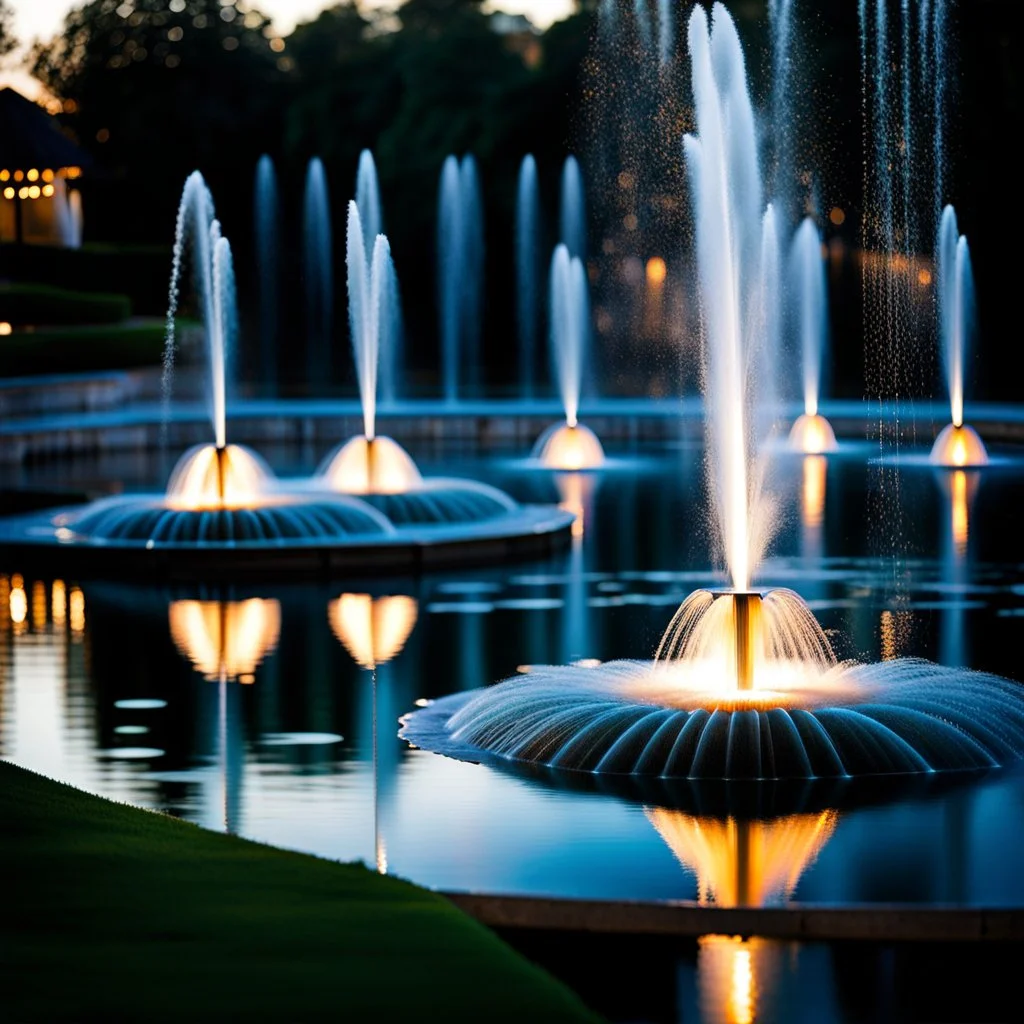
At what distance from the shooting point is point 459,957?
7.99 m

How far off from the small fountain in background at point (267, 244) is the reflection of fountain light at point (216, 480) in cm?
3843

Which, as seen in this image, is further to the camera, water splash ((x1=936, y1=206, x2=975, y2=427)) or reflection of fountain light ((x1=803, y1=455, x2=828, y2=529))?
water splash ((x1=936, y1=206, x2=975, y2=427))

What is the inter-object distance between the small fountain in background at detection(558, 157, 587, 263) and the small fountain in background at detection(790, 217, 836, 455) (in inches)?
244

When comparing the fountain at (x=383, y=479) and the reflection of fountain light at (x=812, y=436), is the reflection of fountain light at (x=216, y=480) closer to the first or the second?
the fountain at (x=383, y=479)

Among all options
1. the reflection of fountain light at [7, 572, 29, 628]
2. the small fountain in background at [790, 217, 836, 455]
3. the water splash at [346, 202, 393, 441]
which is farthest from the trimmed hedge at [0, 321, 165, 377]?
the reflection of fountain light at [7, 572, 29, 628]

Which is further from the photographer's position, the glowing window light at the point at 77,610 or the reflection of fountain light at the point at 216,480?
the reflection of fountain light at the point at 216,480

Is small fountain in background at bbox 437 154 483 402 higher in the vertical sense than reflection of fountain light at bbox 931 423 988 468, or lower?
higher

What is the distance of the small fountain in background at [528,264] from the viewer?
53625 millimetres

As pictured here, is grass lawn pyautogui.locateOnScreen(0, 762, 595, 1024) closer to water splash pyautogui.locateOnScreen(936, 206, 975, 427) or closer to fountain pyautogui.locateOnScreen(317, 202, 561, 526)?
fountain pyautogui.locateOnScreen(317, 202, 561, 526)

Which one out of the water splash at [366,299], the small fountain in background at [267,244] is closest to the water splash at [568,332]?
the water splash at [366,299]

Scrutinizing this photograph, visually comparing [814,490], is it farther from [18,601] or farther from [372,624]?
[18,601]

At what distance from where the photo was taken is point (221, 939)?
8.11 m

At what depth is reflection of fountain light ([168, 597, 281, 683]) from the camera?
1502cm

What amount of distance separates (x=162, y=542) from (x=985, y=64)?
1200 inches
